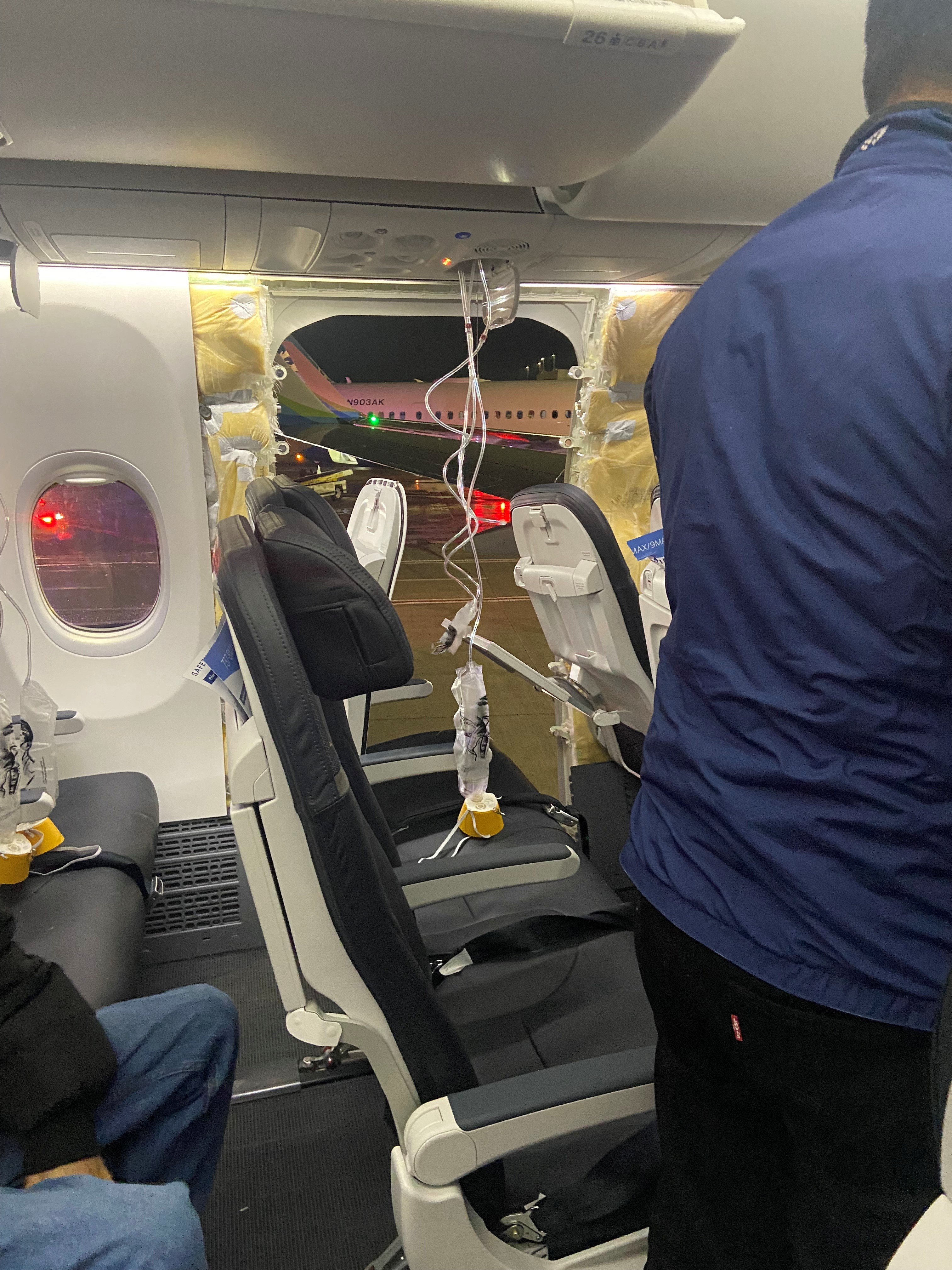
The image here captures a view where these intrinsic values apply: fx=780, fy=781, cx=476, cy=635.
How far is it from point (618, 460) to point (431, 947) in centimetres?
229

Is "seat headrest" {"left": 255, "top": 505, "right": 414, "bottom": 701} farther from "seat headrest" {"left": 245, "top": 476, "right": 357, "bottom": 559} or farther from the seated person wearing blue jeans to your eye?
the seated person wearing blue jeans

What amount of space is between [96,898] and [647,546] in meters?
1.83

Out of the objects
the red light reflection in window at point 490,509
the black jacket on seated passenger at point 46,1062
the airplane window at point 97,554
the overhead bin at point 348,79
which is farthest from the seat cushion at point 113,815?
the overhead bin at point 348,79

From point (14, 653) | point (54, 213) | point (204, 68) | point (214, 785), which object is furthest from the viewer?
point (214, 785)

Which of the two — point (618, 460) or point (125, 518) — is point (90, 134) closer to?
point (125, 518)

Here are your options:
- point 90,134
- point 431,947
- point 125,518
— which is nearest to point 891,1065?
point 431,947

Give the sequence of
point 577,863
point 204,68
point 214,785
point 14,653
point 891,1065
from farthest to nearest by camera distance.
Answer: point 214,785, point 14,653, point 577,863, point 204,68, point 891,1065

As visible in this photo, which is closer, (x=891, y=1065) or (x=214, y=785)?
(x=891, y=1065)

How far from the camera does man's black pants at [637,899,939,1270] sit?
898 millimetres

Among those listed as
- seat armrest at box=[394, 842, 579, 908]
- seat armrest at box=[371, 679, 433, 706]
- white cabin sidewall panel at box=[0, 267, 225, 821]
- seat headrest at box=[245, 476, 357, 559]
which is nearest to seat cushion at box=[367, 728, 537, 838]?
seat armrest at box=[371, 679, 433, 706]

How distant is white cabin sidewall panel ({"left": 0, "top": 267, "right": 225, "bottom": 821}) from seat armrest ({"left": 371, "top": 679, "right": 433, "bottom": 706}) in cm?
67

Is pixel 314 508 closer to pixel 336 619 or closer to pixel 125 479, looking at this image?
pixel 336 619

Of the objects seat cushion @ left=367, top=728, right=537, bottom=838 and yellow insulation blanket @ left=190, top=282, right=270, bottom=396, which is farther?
yellow insulation blanket @ left=190, top=282, right=270, bottom=396

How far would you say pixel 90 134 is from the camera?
53.8 inches
